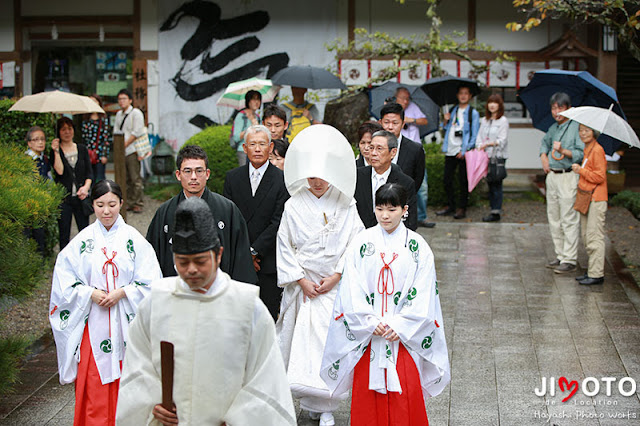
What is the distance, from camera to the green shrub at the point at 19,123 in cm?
1001

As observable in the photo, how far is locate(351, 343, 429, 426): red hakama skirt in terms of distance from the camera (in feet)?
15.2

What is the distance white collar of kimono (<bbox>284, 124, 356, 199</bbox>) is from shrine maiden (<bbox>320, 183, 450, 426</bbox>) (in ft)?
2.42

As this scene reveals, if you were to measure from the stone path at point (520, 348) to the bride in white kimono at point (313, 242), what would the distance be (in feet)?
1.53

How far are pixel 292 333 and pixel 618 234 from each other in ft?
25.8

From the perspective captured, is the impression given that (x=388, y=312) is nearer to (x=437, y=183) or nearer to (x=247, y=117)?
(x=247, y=117)

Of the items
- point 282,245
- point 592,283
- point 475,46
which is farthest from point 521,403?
point 475,46

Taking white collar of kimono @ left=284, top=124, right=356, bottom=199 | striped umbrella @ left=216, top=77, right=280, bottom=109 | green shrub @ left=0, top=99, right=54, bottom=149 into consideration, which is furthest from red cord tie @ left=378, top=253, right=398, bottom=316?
striped umbrella @ left=216, top=77, right=280, bottom=109

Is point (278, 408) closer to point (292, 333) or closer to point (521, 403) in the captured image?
point (292, 333)

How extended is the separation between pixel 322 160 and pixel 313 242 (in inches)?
23.4

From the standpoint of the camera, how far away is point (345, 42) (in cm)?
1559

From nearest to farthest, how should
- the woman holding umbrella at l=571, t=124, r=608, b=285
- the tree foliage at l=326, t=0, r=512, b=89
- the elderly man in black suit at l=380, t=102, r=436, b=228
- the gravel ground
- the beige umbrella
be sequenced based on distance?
the elderly man in black suit at l=380, t=102, r=436, b=228 < the gravel ground < the woman holding umbrella at l=571, t=124, r=608, b=285 < the beige umbrella < the tree foliage at l=326, t=0, r=512, b=89

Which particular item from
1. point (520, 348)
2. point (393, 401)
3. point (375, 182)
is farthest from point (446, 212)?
point (393, 401)

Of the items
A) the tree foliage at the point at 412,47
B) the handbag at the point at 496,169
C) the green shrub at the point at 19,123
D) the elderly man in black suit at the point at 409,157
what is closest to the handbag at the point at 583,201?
the elderly man in black suit at the point at 409,157

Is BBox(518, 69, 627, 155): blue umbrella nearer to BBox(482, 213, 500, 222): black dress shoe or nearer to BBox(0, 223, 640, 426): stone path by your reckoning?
BBox(0, 223, 640, 426): stone path
